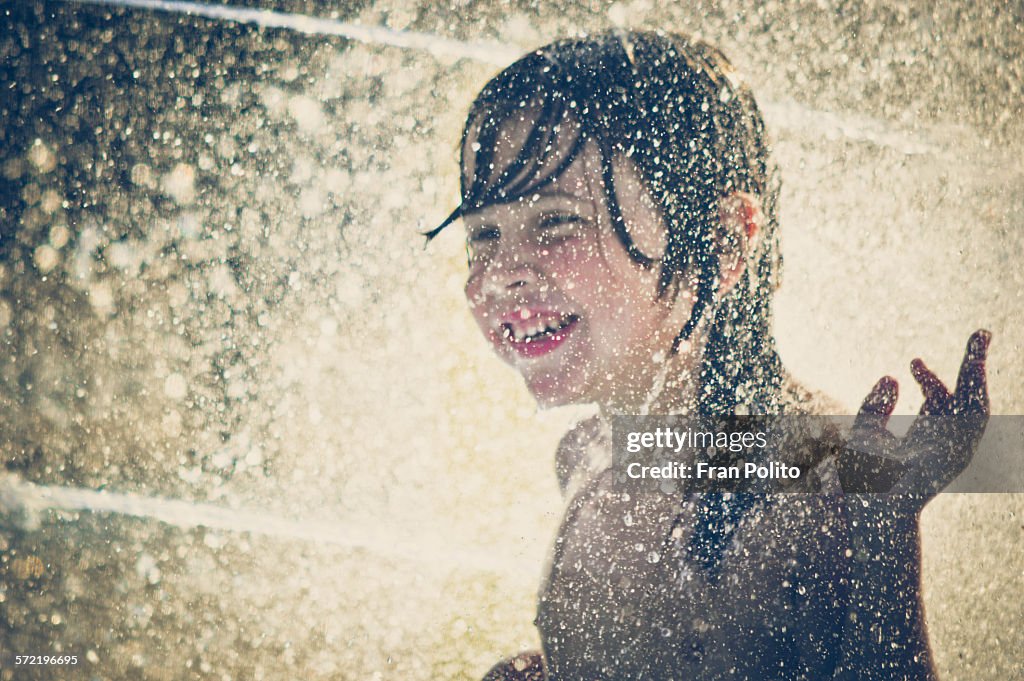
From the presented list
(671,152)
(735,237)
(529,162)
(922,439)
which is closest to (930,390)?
(922,439)

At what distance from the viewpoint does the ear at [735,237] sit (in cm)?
62

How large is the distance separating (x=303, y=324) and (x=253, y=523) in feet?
0.73

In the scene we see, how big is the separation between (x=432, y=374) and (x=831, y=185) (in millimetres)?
494

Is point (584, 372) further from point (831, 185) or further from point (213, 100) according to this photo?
point (213, 100)

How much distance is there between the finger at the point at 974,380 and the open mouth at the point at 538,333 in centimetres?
48

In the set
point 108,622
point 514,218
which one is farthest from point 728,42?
point 108,622

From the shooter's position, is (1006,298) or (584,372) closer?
(584,372)

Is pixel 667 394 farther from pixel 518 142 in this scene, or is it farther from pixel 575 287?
pixel 518 142

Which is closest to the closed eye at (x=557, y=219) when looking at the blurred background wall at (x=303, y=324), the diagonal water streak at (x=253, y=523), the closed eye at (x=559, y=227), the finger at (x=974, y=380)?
the closed eye at (x=559, y=227)

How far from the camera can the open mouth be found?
0.60 meters

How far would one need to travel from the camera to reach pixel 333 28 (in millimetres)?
668

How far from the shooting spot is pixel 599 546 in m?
0.64

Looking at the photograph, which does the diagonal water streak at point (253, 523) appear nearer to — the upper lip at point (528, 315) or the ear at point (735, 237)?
the upper lip at point (528, 315)

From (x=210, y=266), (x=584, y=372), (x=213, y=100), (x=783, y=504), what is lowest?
(x=783, y=504)
